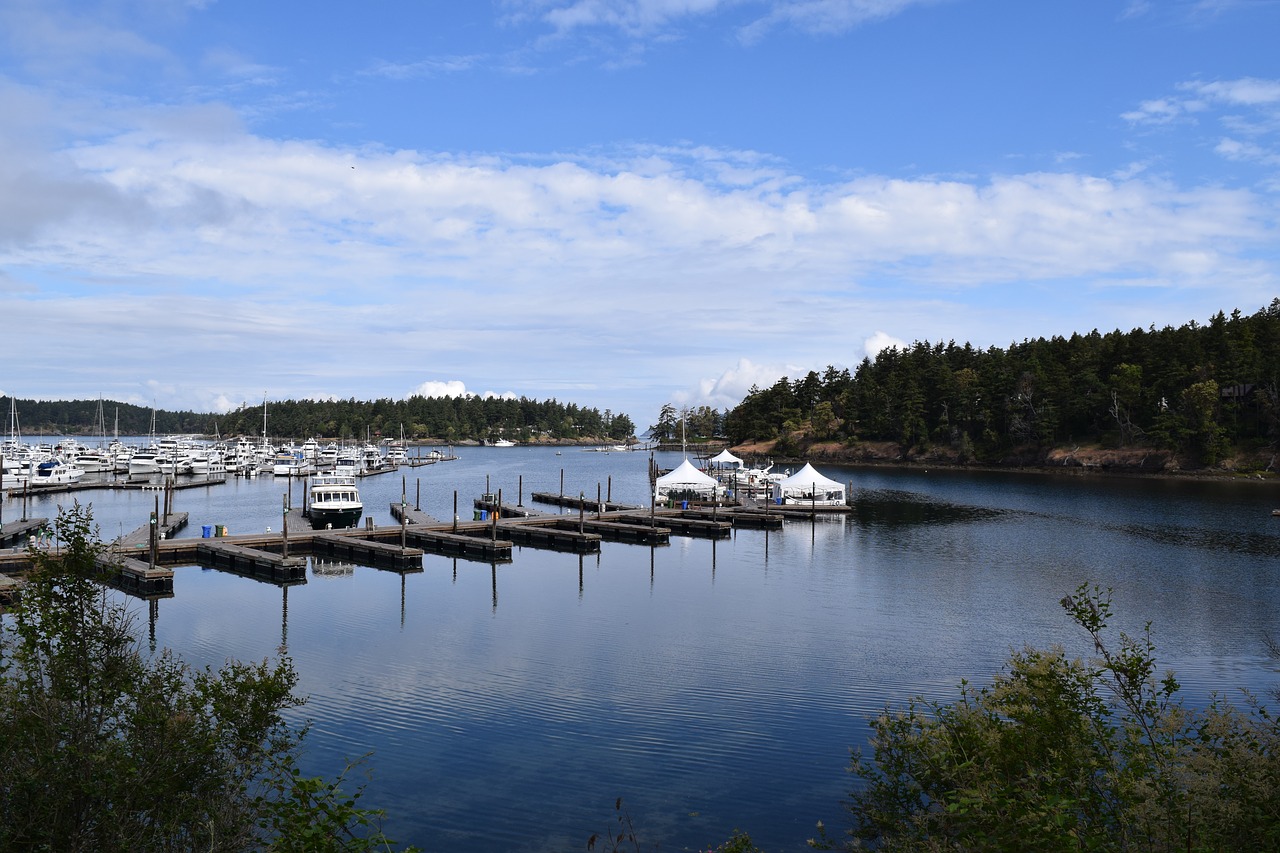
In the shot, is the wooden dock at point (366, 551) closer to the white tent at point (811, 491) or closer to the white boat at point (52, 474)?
the white tent at point (811, 491)

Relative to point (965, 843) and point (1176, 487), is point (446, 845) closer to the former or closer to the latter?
point (965, 843)

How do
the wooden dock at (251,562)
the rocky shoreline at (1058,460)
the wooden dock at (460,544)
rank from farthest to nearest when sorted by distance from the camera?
the rocky shoreline at (1058,460) < the wooden dock at (460,544) < the wooden dock at (251,562)

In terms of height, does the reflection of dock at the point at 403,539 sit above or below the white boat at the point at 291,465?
below

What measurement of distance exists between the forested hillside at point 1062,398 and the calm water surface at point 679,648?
1950 inches

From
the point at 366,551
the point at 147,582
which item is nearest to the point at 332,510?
the point at 366,551

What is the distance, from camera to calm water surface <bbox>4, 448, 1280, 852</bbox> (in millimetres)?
18812

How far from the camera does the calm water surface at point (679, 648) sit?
61.7 feet

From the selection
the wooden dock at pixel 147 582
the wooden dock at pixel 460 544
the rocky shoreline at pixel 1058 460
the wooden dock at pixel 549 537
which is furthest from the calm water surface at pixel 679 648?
the rocky shoreline at pixel 1058 460

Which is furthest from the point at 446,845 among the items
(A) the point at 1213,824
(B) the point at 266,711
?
(A) the point at 1213,824

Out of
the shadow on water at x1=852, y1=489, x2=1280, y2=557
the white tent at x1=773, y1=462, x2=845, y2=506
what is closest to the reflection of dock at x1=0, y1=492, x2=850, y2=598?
the white tent at x1=773, y1=462, x2=845, y2=506

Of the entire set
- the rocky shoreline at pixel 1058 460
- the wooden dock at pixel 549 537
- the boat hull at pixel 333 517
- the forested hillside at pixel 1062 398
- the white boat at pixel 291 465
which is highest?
the forested hillside at pixel 1062 398

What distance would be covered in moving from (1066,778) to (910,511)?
6552cm

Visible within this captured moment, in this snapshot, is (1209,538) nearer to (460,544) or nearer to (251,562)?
(460,544)

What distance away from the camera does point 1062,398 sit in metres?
121
